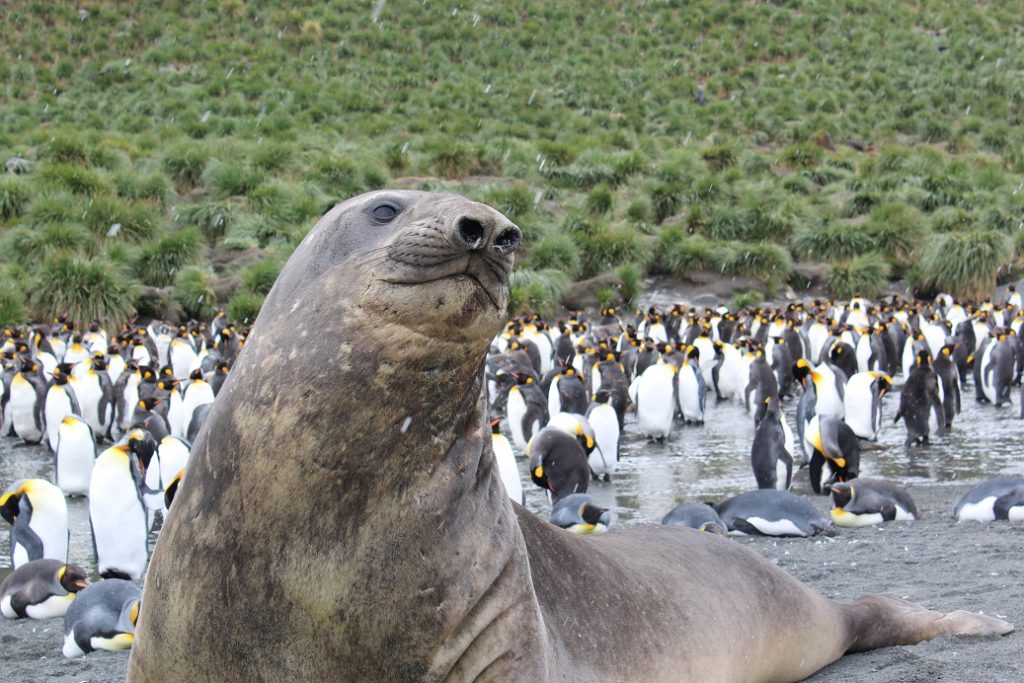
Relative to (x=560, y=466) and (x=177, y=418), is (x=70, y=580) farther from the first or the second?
(x=177, y=418)

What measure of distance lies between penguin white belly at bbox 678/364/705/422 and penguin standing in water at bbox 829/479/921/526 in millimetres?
4884

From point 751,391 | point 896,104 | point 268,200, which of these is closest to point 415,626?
point 751,391

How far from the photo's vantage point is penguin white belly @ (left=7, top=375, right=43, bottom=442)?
1142 centimetres

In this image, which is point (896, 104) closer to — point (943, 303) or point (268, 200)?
point (943, 303)

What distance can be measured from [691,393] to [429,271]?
10.5m

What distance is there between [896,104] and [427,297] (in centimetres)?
3912

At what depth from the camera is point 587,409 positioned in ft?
38.2

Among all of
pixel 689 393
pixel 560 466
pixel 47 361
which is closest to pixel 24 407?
pixel 47 361

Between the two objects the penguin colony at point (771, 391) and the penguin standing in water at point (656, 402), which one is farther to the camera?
the penguin standing in water at point (656, 402)

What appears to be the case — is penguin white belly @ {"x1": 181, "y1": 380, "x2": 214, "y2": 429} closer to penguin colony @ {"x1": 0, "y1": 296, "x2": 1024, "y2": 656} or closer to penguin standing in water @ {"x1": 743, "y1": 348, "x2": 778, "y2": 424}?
penguin colony @ {"x1": 0, "y1": 296, "x2": 1024, "y2": 656}

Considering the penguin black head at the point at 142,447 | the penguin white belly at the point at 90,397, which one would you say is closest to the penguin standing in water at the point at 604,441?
the penguin black head at the point at 142,447

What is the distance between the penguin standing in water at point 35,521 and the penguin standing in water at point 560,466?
3243 millimetres

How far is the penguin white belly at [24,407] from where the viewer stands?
11422 millimetres

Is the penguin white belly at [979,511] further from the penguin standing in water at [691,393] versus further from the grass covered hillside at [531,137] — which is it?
the grass covered hillside at [531,137]
